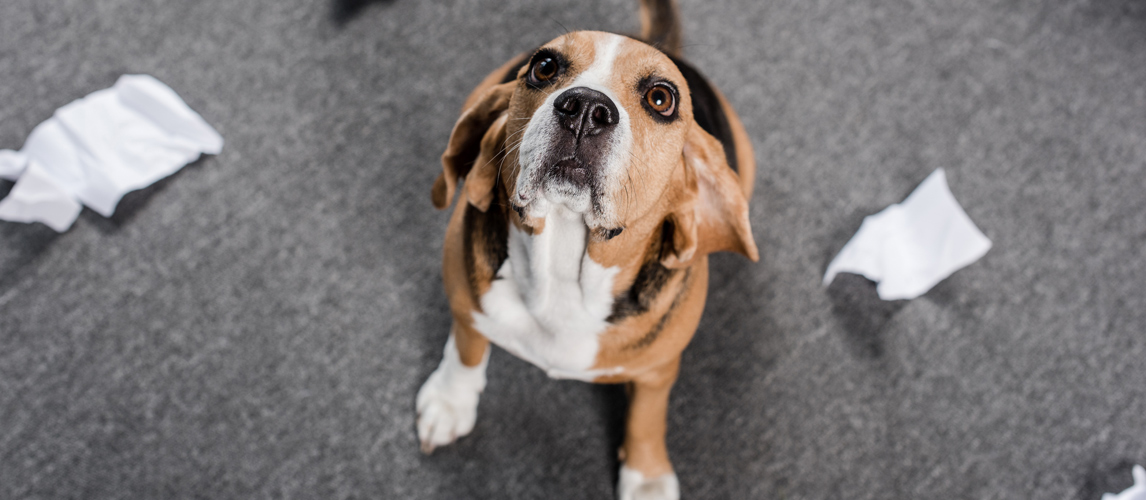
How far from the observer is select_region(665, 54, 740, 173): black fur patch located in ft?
5.16

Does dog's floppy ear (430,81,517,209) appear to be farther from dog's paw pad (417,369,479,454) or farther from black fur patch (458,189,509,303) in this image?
dog's paw pad (417,369,479,454)

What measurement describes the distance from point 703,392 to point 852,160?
3.16 feet

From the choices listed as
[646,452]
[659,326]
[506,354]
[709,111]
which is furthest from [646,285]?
[506,354]

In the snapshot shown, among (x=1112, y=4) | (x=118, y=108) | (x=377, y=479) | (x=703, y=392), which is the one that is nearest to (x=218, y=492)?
(x=377, y=479)

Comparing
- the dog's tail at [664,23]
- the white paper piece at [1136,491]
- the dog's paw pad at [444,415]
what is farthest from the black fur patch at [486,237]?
the white paper piece at [1136,491]

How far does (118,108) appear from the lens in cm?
227

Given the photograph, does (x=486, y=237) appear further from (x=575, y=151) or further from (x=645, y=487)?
(x=645, y=487)

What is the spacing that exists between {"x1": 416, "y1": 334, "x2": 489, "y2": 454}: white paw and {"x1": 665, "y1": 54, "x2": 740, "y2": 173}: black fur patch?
90cm

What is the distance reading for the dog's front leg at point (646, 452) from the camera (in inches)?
70.9

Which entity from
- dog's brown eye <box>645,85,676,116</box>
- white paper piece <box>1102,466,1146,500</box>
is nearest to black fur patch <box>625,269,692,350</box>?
dog's brown eye <box>645,85,676,116</box>

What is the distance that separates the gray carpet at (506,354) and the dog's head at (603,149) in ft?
2.94

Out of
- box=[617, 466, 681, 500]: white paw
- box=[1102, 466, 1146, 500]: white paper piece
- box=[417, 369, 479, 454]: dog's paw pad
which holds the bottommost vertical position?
box=[1102, 466, 1146, 500]: white paper piece

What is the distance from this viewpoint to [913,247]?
226 centimetres

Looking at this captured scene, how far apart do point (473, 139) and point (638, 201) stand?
42cm
